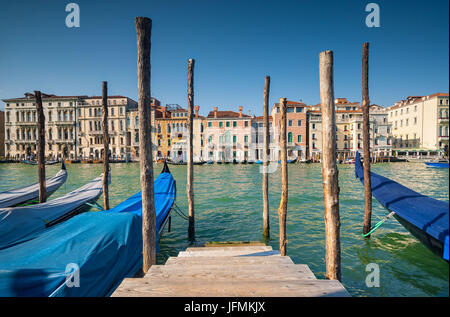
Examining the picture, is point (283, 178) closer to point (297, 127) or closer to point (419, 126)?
point (297, 127)

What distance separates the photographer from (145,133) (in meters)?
3.10

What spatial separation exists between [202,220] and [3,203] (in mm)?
5263

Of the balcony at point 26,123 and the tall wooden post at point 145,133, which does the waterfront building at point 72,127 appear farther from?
the tall wooden post at point 145,133

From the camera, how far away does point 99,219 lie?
3.38 m

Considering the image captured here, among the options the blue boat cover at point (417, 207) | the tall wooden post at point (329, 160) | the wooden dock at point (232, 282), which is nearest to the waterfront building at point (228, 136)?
the blue boat cover at point (417, 207)

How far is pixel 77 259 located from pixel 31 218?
2.68 m

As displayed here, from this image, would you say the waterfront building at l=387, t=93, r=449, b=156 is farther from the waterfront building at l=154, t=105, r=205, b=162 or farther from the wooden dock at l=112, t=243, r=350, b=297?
the wooden dock at l=112, t=243, r=350, b=297

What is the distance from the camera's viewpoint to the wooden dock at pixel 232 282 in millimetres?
1970

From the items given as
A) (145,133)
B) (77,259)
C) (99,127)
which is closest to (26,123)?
(99,127)

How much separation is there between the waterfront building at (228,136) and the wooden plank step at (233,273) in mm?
34727

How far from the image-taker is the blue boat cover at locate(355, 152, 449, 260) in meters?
3.69

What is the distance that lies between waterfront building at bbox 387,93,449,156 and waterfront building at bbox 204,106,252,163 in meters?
22.3
